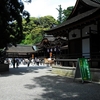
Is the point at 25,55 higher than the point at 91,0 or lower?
lower

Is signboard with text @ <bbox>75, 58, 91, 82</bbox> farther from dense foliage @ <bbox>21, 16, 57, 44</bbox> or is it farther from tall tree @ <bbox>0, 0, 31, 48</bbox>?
dense foliage @ <bbox>21, 16, 57, 44</bbox>

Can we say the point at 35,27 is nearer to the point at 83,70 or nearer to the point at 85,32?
the point at 85,32

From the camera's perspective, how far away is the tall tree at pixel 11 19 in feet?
66.3

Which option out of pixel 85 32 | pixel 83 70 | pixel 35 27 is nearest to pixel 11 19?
pixel 85 32

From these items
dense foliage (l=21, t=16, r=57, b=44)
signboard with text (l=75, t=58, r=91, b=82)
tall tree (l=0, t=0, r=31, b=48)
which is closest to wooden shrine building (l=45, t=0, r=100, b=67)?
signboard with text (l=75, t=58, r=91, b=82)

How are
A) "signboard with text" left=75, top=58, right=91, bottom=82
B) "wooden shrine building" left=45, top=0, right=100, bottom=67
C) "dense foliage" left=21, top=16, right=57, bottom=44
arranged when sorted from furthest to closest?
"dense foliage" left=21, top=16, right=57, bottom=44
"wooden shrine building" left=45, top=0, right=100, bottom=67
"signboard with text" left=75, top=58, right=91, bottom=82

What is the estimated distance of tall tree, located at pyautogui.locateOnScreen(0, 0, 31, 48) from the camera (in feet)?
66.3

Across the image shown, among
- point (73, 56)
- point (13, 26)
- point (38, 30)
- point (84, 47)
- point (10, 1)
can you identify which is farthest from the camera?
point (38, 30)

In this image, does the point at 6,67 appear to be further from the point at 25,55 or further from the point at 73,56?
the point at 25,55

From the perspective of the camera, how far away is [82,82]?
1236 centimetres

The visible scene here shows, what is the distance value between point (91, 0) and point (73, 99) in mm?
13742

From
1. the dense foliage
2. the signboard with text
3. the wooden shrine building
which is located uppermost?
the dense foliage

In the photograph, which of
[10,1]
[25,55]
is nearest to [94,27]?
[10,1]

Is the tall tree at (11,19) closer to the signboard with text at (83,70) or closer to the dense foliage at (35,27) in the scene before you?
the signboard with text at (83,70)
